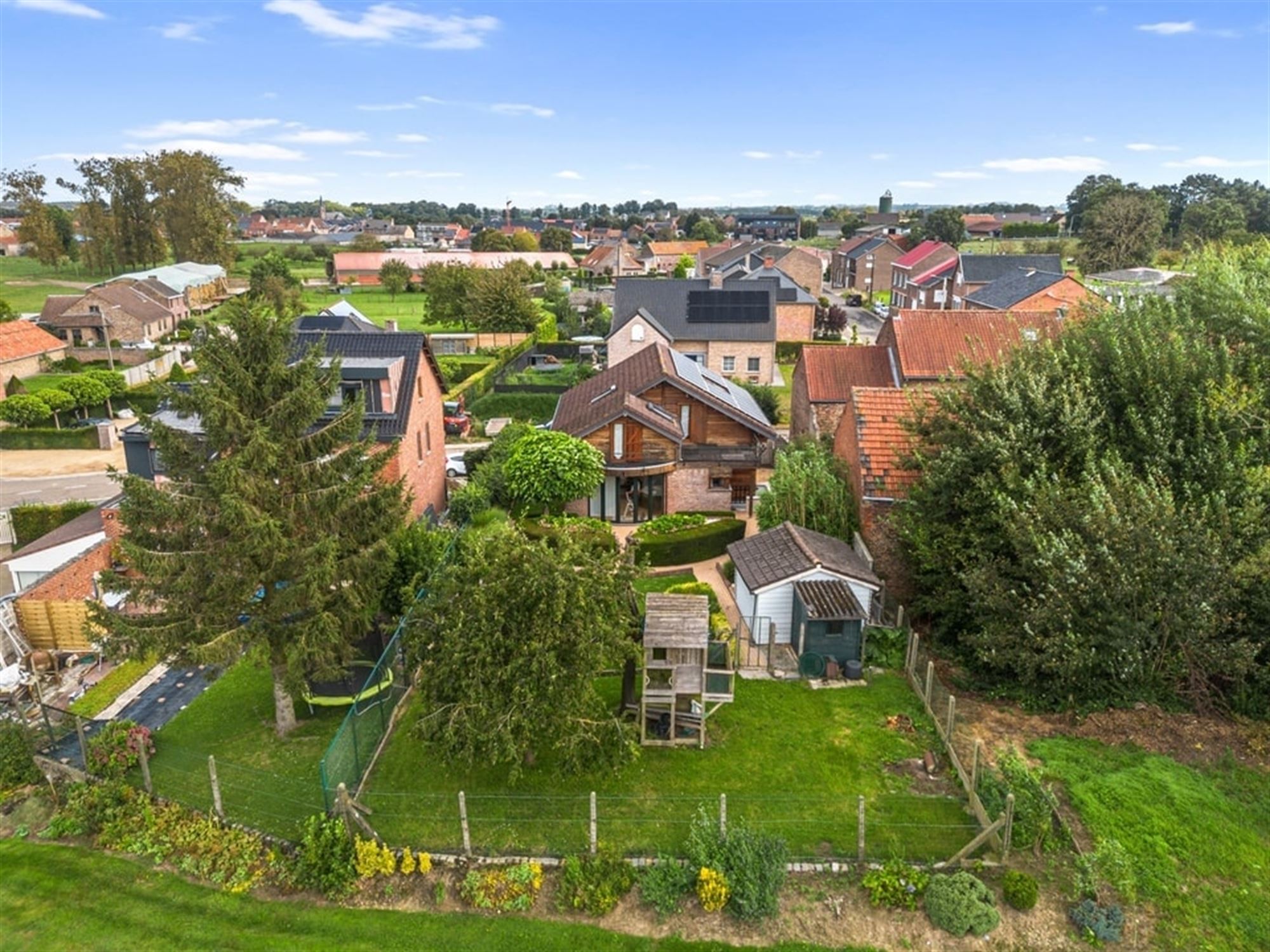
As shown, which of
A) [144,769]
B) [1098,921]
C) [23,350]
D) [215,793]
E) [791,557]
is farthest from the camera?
[23,350]

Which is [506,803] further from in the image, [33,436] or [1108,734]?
[33,436]

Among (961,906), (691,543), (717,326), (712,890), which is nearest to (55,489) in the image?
(691,543)

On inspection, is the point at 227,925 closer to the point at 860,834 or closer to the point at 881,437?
the point at 860,834

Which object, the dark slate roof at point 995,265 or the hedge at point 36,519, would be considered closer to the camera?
the hedge at point 36,519

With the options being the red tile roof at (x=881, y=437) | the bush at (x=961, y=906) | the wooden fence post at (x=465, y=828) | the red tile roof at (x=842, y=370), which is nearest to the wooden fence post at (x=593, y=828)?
the wooden fence post at (x=465, y=828)

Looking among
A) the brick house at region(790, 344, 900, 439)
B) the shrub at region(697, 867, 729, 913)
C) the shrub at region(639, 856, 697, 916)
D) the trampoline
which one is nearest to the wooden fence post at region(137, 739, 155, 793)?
the trampoline

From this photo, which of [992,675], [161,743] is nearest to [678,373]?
[992,675]

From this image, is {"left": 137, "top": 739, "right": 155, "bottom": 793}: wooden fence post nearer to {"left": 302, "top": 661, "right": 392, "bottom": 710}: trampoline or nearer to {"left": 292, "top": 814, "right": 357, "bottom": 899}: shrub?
{"left": 302, "top": 661, "right": 392, "bottom": 710}: trampoline

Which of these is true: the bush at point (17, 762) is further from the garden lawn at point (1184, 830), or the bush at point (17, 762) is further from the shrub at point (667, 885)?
the garden lawn at point (1184, 830)
